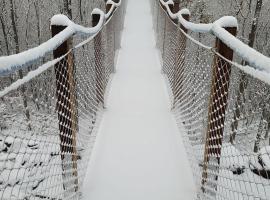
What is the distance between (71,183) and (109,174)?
50cm

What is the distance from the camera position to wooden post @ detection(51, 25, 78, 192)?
2.73 m

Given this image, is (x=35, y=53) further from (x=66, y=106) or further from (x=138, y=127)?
(x=138, y=127)

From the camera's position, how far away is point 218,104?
2.86 meters

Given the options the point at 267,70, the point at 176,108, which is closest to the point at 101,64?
the point at 176,108

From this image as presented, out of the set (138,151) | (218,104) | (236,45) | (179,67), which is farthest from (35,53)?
(179,67)

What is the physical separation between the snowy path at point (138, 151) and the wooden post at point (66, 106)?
14.1 inches

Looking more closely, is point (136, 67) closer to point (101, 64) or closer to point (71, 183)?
point (101, 64)

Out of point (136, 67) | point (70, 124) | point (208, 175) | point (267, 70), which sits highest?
point (267, 70)

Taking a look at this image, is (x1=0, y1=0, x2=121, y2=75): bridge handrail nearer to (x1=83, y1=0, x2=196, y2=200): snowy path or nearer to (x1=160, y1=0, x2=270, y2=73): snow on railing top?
(x1=160, y1=0, x2=270, y2=73): snow on railing top

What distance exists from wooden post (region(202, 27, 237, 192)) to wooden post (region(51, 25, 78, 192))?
1067mm

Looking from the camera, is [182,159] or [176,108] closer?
[182,159]

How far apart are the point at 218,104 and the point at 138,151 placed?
115 cm

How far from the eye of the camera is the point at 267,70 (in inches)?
65.5

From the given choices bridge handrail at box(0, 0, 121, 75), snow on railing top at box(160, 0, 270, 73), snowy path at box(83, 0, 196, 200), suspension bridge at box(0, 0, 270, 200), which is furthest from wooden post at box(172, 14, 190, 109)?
bridge handrail at box(0, 0, 121, 75)
